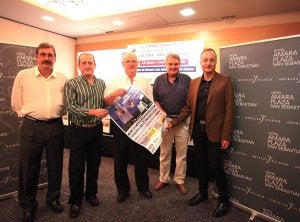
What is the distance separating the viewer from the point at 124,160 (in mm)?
2795

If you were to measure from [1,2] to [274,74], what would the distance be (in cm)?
359

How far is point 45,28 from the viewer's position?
493 cm

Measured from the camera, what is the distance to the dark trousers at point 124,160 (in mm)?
2719

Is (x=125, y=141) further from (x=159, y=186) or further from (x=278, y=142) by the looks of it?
(x=278, y=142)

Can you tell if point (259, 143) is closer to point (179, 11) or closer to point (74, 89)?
point (74, 89)

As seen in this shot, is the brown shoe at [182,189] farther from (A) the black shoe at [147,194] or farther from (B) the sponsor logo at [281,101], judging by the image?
(B) the sponsor logo at [281,101]

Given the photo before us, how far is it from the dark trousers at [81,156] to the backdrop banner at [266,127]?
1443mm

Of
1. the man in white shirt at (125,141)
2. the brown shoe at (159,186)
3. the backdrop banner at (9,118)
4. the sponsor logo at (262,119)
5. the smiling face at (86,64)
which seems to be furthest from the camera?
the brown shoe at (159,186)

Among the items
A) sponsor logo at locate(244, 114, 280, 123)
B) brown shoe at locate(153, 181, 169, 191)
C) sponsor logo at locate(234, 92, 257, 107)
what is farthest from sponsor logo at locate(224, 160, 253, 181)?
brown shoe at locate(153, 181, 169, 191)

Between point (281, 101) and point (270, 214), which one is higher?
point (281, 101)

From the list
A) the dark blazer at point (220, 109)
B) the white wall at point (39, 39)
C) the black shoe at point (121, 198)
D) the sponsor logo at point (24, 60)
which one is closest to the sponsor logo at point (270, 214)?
the dark blazer at point (220, 109)

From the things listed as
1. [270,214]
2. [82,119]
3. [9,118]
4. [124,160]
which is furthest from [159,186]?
[9,118]

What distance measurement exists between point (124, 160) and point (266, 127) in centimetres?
151

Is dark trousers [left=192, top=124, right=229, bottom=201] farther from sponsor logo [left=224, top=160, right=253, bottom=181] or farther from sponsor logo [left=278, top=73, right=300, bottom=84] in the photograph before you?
sponsor logo [left=278, top=73, right=300, bottom=84]
